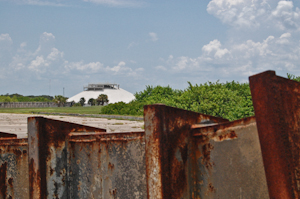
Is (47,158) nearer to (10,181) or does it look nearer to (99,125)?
(10,181)

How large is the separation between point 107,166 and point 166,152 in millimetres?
671

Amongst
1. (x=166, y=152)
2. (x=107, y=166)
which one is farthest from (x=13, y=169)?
(x=166, y=152)

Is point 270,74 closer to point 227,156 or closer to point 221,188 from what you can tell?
point 227,156

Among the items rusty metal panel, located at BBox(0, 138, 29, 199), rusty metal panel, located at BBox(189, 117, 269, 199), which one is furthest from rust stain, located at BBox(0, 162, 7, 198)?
rusty metal panel, located at BBox(189, 117, 269, 199)

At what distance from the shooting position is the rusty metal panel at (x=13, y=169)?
252 cm

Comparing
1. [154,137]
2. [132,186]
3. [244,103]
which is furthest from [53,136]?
[244,103]

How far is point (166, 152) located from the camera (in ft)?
5.35

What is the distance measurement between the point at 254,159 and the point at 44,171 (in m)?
1.62

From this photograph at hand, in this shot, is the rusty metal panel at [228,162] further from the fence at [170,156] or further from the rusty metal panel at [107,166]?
the rusty metal panel at [107,166]

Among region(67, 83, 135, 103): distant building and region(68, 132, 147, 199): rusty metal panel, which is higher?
region(67, 83, 135, 103): distant building

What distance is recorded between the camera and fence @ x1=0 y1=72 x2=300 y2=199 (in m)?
1.28

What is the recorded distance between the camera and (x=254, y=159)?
157 cm

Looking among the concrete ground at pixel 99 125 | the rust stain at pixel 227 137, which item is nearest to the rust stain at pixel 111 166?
the rust stain at pixel 227 137

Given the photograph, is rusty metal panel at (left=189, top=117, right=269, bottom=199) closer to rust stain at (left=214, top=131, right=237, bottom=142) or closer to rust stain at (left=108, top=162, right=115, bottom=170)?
rust stain at (left=214, top=131, right=237, bottom=142)
